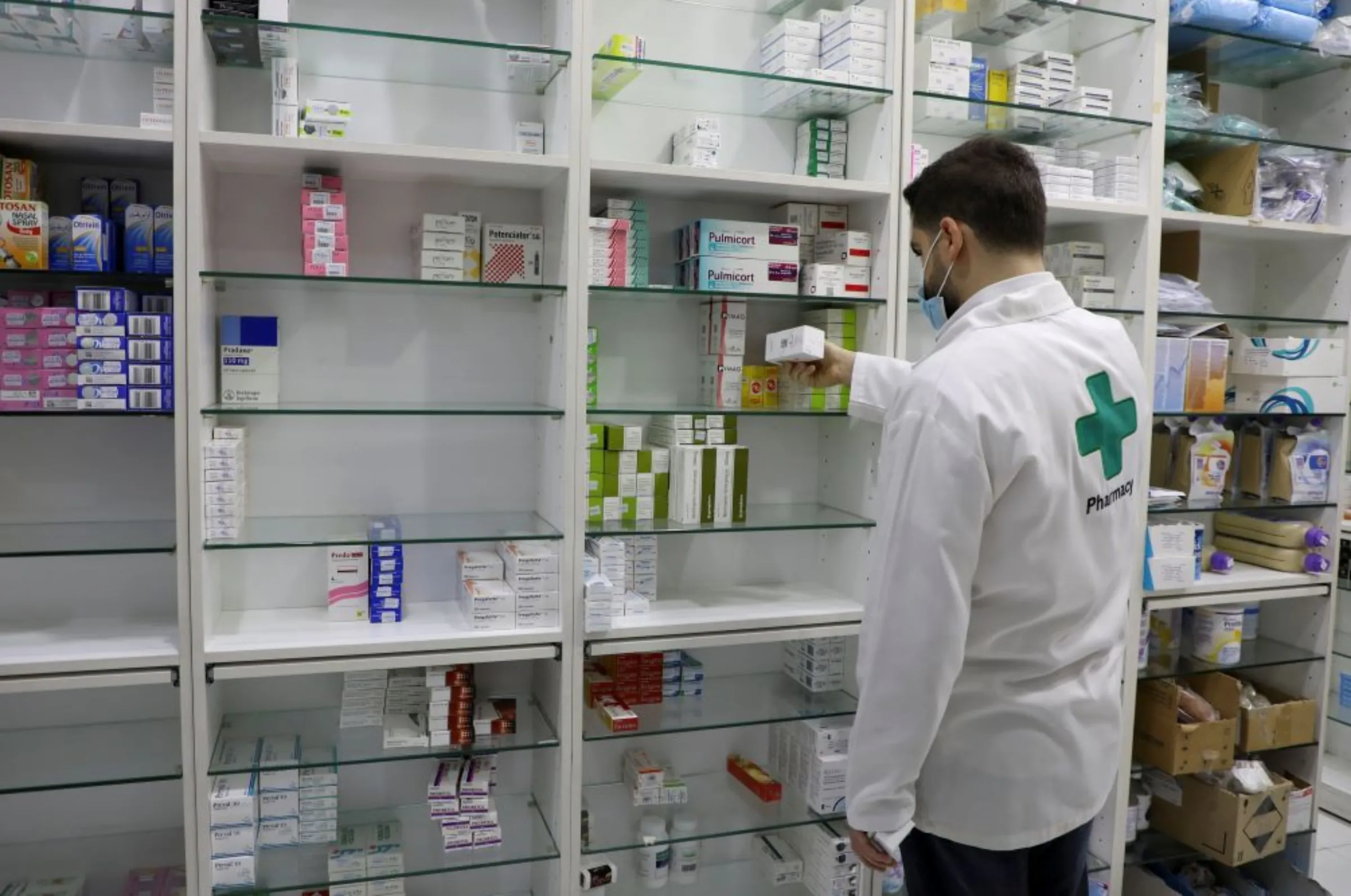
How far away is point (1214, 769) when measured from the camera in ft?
11.6

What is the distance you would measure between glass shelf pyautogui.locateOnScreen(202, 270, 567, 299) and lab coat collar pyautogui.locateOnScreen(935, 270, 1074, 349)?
3.74 ft

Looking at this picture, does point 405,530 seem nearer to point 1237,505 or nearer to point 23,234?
point 23,234

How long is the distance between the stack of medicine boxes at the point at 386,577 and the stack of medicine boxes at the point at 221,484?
347mm

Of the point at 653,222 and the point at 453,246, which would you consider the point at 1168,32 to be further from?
the point at 453,246

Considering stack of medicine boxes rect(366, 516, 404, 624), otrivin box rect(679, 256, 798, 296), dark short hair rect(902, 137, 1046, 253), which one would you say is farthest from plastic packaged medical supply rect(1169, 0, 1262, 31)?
stack of medicine boxes rect(366, 516, 404, 624)

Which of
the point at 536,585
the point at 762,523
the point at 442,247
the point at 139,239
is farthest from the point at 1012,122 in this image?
the point at 139,239

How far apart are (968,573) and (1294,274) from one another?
9.61 feet

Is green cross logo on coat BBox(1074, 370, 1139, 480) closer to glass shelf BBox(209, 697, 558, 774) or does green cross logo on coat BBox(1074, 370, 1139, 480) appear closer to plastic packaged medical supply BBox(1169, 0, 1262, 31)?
glass shelf BBox(209, 697, 558, 774)

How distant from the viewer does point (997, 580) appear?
1.86 meters

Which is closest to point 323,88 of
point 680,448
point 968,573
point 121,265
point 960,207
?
point 121,265

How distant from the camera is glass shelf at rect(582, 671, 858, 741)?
9.91 feet

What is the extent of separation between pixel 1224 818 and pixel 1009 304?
2542 millimetres

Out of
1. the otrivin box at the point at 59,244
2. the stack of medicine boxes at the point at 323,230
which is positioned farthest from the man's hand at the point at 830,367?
the otrivin box at the point at 59,244

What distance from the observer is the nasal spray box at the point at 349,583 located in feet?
9.12
